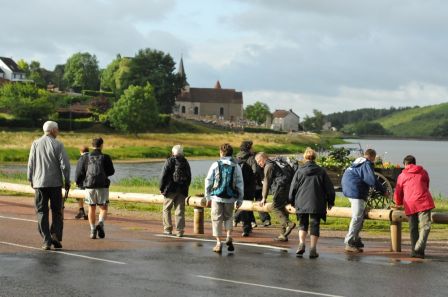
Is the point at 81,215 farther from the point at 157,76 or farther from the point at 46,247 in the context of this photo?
the point at 157,76

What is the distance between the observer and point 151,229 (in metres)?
17.3

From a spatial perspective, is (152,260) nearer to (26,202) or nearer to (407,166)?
(407,166)

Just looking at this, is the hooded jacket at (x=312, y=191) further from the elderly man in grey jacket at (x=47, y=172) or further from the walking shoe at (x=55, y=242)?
the walking shoe at (x=55, y=242)

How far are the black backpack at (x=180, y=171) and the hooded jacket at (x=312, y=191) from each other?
2945 mm

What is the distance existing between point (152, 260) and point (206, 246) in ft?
7.25

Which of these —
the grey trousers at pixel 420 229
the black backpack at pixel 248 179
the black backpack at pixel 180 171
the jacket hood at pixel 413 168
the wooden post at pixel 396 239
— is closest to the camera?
the grey trousers at pixel 420 229

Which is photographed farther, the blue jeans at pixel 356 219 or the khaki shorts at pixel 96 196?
the khaki shorts at pixel 96 196

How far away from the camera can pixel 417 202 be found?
44.3ft

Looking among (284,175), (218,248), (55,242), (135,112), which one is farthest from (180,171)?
(135,112)

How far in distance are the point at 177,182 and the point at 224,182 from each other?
2.38 m

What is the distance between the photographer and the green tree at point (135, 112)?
106375mm

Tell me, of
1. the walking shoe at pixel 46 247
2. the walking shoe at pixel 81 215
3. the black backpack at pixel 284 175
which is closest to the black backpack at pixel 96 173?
the walking shoe at pixel 46 247

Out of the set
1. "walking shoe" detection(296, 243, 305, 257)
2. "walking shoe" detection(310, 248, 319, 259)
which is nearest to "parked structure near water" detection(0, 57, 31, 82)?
"walking shoe" detection(296, 243, 305, 257)

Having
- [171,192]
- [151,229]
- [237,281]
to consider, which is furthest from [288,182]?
[237,281]
